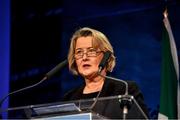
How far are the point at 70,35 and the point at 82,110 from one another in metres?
2.57

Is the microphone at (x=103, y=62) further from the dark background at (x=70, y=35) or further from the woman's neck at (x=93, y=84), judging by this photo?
the dark background at (x=70, y=35)

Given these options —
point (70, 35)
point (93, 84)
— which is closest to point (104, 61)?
point (93, 84)

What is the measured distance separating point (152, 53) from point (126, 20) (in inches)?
15.0

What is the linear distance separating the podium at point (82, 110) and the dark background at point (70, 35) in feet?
6.55

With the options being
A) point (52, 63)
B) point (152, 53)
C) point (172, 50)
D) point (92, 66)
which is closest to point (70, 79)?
point (52, 63)

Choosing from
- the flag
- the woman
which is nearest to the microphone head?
the woman

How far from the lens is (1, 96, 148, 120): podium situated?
5.97 feet

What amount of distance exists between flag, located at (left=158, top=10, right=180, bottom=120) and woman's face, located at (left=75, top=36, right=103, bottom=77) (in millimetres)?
1053

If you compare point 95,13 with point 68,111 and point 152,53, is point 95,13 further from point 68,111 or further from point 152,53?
point 68,111

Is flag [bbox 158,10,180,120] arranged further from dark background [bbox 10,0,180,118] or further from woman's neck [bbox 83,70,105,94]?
woman's neck [bbox 83,70,105,94]

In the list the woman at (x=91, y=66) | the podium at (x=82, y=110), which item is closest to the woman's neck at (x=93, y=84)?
the woman at (x=91, y=66)

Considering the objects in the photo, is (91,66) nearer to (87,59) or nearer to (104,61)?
(87,59)

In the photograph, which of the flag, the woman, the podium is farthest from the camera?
the flag

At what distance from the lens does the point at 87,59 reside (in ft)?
8.34
